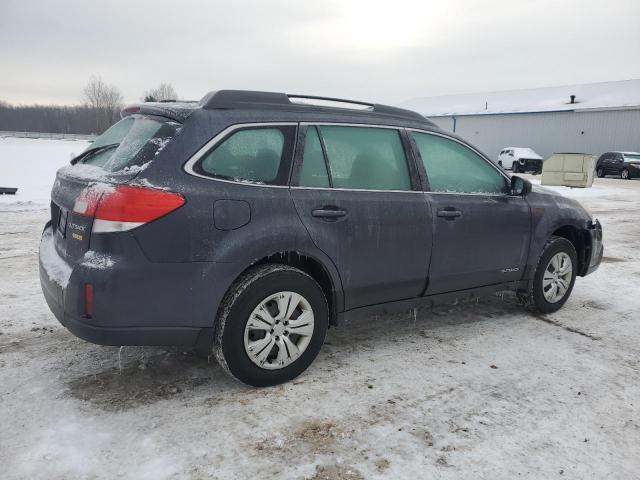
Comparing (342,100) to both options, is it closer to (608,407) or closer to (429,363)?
(429,363)

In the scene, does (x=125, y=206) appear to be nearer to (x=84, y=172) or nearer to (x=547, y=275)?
(x=84, y=172)

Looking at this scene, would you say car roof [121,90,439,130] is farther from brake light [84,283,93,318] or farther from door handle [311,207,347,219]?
brake light [84,283,93,318]

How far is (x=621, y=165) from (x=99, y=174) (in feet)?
102

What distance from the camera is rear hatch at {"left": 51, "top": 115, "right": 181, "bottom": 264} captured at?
2.84m

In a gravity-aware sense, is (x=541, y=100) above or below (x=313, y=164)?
above

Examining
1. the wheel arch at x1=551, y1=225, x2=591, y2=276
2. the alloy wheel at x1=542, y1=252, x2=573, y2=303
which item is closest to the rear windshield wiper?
the alloy wheel at x1=542, y1=252, x2=573, y2=303

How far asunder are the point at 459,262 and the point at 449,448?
169 centimetres

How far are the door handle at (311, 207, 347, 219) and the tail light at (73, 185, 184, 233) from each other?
35.1 inches

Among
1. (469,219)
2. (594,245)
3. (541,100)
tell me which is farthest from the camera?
(541,100)

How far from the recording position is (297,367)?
131 inches

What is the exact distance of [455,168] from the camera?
4152 millimetres

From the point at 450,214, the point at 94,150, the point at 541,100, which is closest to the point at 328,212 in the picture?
the point at 450,214

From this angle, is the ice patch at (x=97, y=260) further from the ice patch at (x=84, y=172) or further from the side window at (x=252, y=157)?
the side window at (x=252, y=157)

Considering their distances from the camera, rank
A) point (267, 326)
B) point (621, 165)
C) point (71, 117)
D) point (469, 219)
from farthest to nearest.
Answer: point (71, 117) < point (621, 165) < point (469, 219) < point (267, 326)
